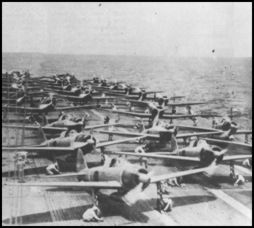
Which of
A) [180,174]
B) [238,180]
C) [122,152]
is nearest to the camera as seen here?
[180,174]

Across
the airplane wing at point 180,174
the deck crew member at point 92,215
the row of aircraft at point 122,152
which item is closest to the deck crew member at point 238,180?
the row of aircraft at point 122,152

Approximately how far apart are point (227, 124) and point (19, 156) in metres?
20.2

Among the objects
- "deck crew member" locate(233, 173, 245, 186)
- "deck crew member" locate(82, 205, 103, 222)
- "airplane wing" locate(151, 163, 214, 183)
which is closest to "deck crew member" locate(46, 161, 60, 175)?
"deck crew member" locate(82, 205, 103, 222)

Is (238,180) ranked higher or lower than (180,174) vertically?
lower

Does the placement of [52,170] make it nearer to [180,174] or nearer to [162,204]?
[162,204]

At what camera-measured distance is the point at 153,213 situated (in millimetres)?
22422

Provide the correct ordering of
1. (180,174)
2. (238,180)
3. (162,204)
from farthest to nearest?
(238,180)
(180,174)
(162,204)

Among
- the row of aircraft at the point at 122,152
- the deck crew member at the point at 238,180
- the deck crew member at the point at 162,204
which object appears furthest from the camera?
the deck crew member at the point at 238,180

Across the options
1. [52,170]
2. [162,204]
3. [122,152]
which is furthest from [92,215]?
[122,152]

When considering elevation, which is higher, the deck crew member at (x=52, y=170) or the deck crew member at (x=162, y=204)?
the deck crew member at (x=52, y=170)

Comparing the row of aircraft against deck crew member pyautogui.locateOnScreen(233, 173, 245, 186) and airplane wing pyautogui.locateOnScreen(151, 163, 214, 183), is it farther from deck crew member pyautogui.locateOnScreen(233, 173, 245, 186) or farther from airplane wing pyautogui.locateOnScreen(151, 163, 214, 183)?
deck crew member pyautogui.locateOnScreen(233, 173, 245, 186)

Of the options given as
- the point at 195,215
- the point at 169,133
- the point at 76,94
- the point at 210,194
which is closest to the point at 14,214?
the point at 195,215

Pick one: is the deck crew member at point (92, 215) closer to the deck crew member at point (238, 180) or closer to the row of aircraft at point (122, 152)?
the row of aircraft at point (122, 152)

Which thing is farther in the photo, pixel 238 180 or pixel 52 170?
pixel 52 170
